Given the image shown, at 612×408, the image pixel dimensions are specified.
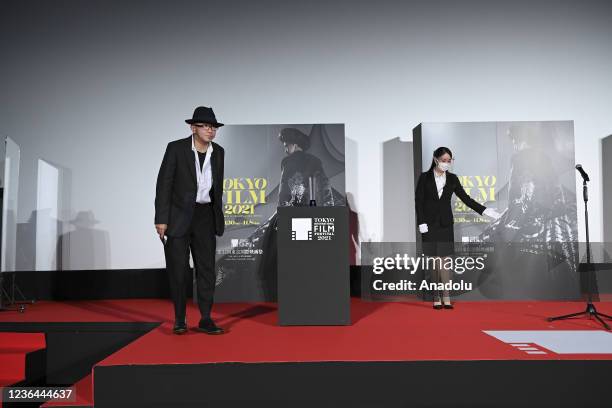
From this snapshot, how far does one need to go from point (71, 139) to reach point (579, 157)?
6.25 metres

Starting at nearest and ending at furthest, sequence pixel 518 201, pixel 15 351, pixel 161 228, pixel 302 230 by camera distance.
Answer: pixel 161 228
pixel 302 230
pixel 15 351
pixel 518 201

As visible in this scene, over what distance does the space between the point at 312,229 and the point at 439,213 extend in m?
1.57

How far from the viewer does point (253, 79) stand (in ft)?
19.6

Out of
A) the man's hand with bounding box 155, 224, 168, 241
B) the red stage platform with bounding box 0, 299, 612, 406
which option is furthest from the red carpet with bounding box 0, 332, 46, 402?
the man's hand with bounding box 155, 224, 168, 241

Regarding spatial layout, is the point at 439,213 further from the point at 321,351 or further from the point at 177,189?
the point at 177,189

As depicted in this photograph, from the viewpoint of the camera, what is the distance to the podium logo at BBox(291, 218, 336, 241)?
146 inches

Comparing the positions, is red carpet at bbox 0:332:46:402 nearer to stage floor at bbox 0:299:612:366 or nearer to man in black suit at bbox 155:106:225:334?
stage floor at bbox 0:299:612:366

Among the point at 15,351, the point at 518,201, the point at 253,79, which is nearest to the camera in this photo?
the point at 15,351

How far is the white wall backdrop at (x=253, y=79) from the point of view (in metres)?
5.89

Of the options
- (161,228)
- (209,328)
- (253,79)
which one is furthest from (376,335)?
(253,79)

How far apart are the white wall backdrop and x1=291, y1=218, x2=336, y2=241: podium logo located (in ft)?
7.09

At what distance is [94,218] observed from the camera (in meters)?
5.89

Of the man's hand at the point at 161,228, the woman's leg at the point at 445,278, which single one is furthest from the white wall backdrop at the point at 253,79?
the man's hand at the point at 161,228

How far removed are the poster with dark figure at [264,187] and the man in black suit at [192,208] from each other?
1.69m
